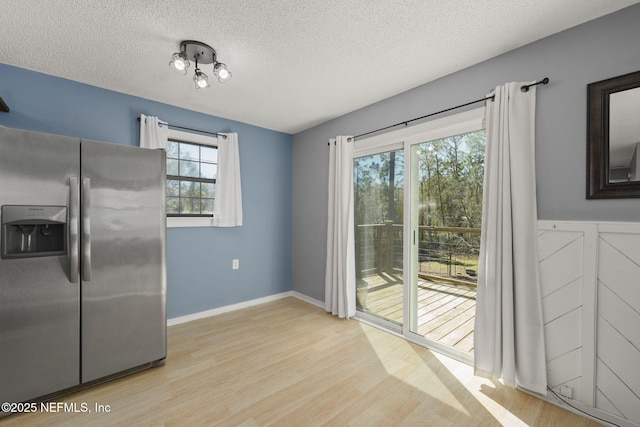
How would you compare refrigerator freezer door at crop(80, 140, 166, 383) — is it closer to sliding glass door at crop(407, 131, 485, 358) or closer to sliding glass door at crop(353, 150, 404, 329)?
sliding glass door at crop(353, 150, 404, 329)

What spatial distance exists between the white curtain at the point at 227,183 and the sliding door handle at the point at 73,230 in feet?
5.05

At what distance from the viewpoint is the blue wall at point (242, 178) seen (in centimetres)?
238

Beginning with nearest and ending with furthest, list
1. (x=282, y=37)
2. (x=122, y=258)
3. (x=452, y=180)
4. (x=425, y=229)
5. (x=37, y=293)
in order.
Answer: (x=37, y=293) < (x=282, y=37) < (x=122, y=258) < (x=452, y=180) < (x=425, y=229)

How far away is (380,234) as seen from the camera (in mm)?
3127

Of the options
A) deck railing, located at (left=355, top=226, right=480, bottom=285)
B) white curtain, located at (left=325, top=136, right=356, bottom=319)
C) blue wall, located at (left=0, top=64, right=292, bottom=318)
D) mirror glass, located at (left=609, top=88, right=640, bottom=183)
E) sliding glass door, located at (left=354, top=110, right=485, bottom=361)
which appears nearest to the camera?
mirror glass, located at (left=609, top=88, right=640, bottom=183)

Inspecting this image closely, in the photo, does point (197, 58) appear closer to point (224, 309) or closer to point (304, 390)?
point (304, 390)

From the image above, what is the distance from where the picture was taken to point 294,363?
2.30 metres

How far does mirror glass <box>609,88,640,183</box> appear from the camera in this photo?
1.54 metres

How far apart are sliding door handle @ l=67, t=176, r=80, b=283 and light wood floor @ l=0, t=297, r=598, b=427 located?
875mm

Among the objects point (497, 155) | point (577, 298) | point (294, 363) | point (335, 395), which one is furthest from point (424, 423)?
point (497, 155)

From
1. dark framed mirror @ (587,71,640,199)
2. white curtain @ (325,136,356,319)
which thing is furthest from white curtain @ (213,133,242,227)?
dark framed mirror @ (587,71,640,199)

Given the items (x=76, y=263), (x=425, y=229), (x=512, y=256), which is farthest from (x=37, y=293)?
(x=512, y=256)

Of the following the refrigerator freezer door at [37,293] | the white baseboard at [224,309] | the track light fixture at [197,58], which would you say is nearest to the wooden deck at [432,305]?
the white baseboard at [224,309]

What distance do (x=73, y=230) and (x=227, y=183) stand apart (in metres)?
1.71
